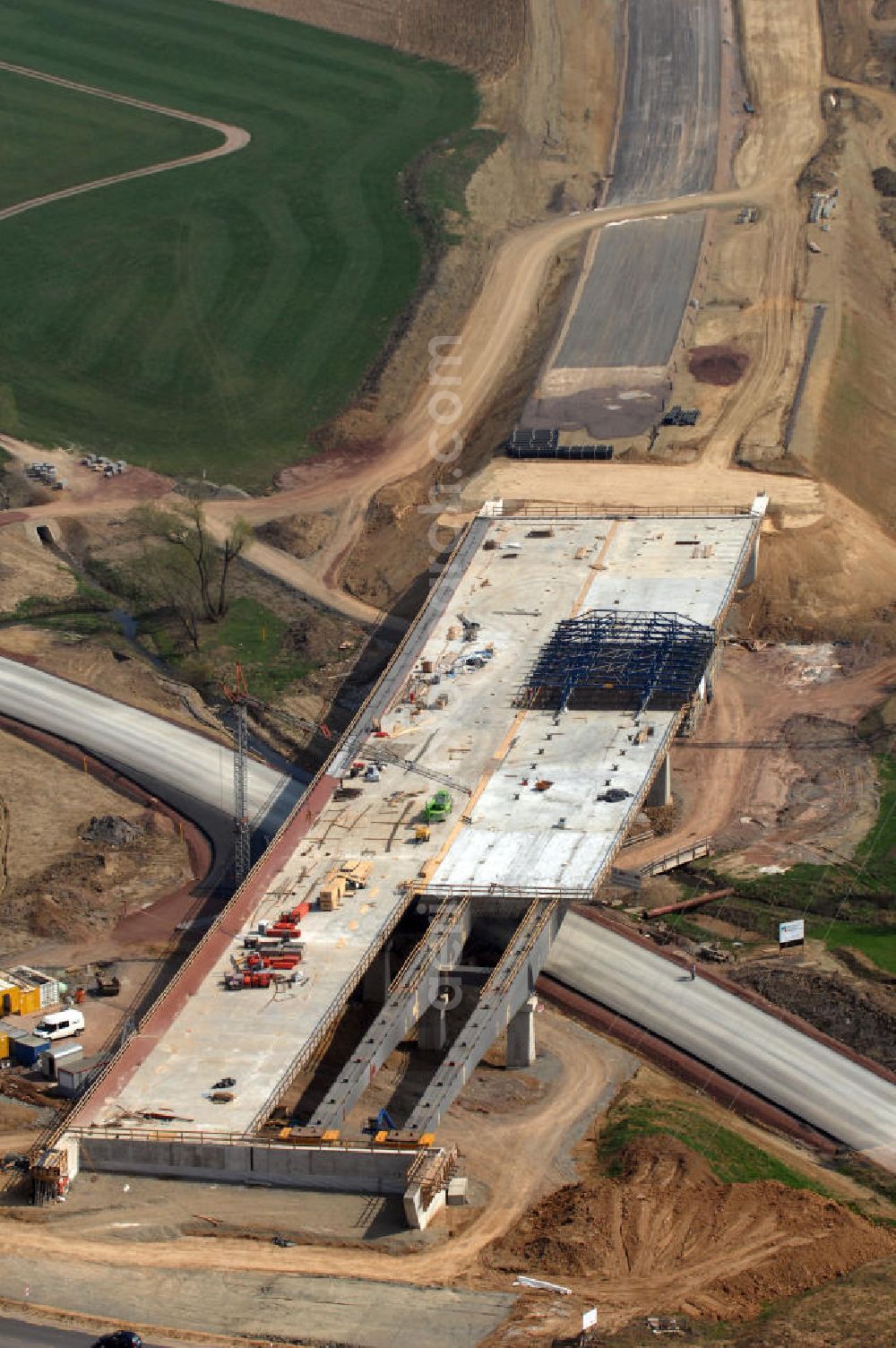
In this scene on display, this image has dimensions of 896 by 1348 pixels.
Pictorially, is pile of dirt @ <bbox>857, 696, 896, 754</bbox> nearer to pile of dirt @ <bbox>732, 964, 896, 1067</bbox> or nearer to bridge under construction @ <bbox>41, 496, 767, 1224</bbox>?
bridge under construction @ <bbox>41, 496, 767, 1224</bbox>

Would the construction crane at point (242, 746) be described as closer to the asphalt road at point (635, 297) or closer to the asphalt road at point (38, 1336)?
the asphalt road at point (38, 1336)

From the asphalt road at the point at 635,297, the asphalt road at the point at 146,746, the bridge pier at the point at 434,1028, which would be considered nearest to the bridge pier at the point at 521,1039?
the bridge pier at the point at 434,1028

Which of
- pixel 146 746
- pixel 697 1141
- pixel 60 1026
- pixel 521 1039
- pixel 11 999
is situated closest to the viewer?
pixel 697 1141

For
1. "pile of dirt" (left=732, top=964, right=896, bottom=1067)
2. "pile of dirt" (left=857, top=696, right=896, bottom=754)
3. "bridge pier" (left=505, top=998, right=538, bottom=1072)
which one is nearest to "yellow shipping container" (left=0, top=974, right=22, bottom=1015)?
"bridge pier" (left=505, top=998, right=538, bottom=1072)

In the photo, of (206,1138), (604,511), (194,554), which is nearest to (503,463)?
(604,511)

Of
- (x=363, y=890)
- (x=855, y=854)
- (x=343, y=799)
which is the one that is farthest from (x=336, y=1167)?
(x=855, y=854)

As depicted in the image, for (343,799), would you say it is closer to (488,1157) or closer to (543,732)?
(543,732)

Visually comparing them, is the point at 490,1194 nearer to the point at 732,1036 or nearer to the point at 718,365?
the point at 732,1036
